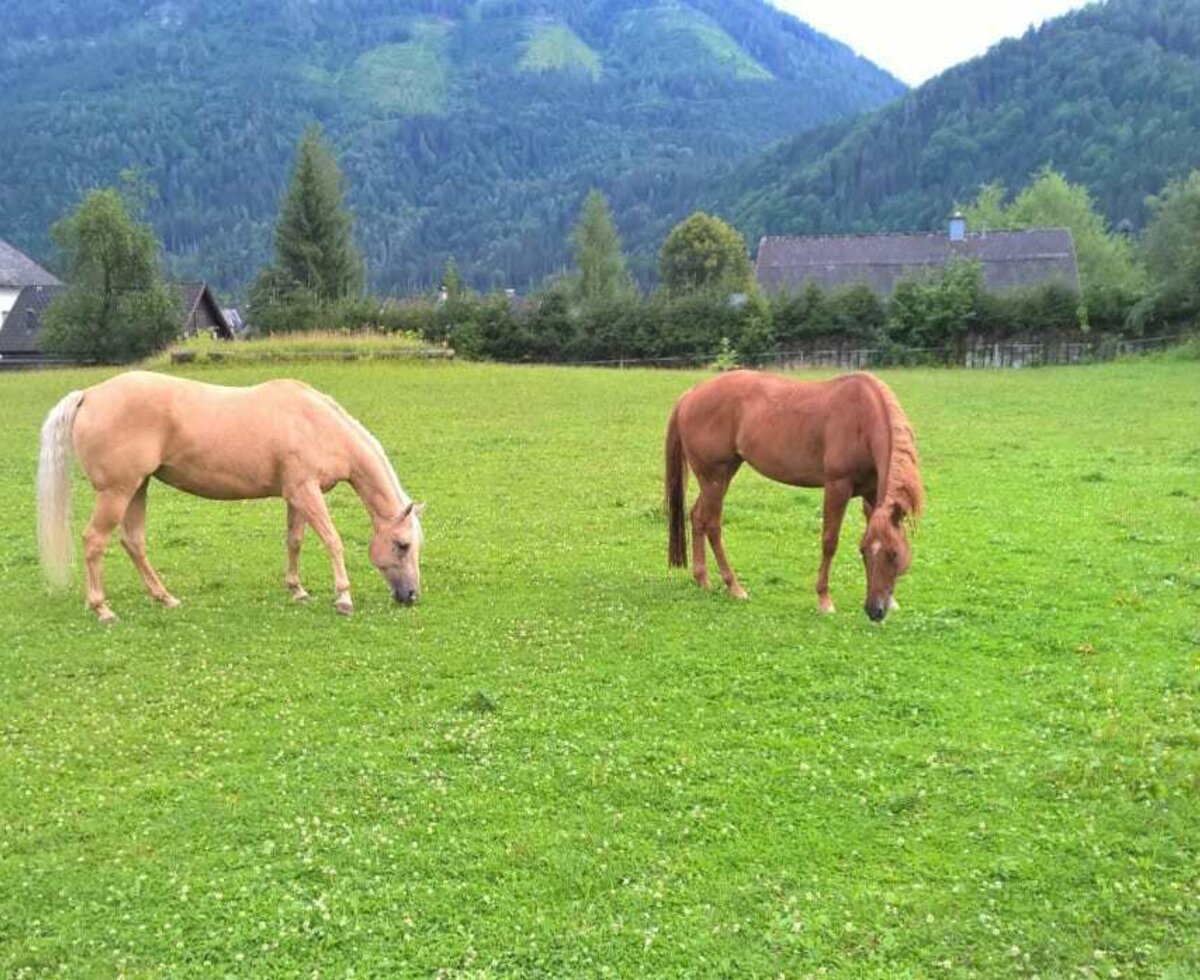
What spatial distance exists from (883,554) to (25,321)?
6712 centimetres

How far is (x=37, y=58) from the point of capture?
640 ft

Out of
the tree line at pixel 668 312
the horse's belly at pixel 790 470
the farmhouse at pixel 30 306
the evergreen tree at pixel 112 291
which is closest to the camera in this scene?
the horse's belly at pixel 790 470

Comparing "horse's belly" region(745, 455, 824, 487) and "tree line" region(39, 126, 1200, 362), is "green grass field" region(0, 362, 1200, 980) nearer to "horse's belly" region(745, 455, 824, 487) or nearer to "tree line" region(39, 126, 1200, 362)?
"horse's belly" region(745, 455, 824, 487)

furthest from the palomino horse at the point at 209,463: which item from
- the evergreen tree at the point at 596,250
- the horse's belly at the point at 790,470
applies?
the evergreen tree at the point at 596,250

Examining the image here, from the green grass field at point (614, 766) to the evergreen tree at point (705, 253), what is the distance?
172 ft

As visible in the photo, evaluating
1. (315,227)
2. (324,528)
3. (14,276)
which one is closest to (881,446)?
(324,528)

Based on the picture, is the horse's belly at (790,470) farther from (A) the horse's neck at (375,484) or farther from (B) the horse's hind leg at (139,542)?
(B) the horse's hind leg at (139,542)

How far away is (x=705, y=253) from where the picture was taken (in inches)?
2413

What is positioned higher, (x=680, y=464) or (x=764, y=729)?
(x=680, y=464)

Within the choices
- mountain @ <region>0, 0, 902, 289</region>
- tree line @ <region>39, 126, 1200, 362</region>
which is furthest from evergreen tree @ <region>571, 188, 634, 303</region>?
mountain @ <region>0, 0, 902, 289</region>

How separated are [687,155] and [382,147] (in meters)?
54.9

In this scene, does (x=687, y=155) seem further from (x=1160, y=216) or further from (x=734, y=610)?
(x=734, y=610)

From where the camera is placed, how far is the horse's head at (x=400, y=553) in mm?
8430

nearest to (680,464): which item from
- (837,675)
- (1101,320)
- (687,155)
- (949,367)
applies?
(837,675)
